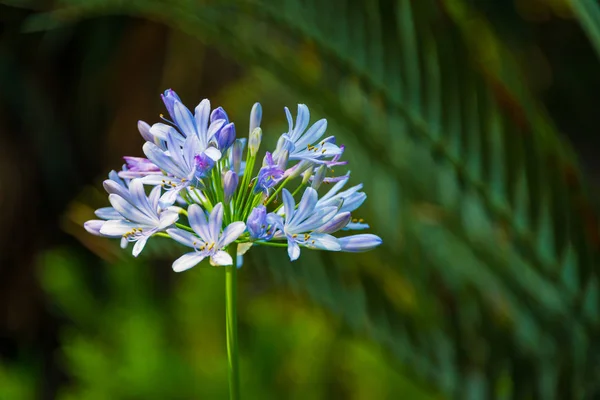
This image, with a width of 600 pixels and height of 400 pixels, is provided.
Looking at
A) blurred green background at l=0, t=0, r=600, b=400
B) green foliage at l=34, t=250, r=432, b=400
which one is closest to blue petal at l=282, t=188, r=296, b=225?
blurred green background at l=0, t=0, r=600, b=400

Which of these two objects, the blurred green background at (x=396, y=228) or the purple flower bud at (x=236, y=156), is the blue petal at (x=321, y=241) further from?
the blurred green background at (x=396, y=228)

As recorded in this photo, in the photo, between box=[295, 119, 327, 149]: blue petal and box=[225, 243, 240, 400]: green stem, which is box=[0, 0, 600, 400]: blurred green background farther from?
box=[225, 243, 240, 400]: green stem

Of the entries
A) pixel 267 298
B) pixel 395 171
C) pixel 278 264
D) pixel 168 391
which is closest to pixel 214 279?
pixel 267 298

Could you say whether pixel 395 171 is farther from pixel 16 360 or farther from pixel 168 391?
pixel 16 360

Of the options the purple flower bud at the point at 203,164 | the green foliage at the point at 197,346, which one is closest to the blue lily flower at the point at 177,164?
the purple flower bud at the point at 203,164

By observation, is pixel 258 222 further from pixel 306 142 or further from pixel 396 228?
pixel 396 228
